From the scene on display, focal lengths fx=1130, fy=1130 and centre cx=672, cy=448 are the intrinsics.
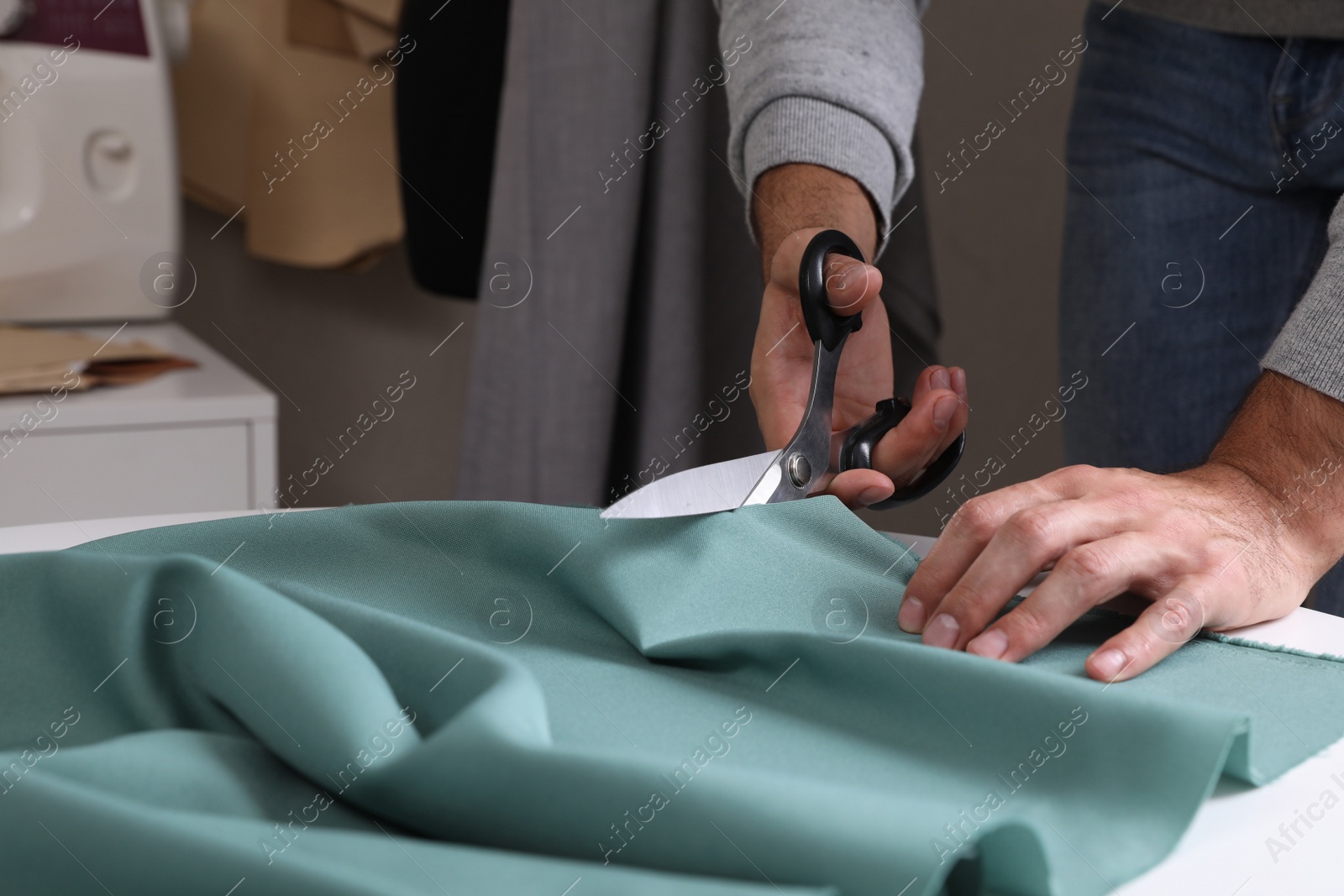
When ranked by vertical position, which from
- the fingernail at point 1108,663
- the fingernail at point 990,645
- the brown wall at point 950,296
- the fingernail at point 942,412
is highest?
the fingernail at point 1108,663

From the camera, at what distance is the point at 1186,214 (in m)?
1.03

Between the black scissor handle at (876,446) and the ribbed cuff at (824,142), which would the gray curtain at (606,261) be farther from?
the black scissor handle at (876,446)

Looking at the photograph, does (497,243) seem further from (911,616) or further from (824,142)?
(911,616)

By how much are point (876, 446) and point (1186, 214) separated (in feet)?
1.61

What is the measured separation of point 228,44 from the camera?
183 cm

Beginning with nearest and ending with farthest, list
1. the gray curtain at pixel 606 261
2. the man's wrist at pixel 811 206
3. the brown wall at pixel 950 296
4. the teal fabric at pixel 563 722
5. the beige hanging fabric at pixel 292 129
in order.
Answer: the teal fabric at pixel 563 722 < the man's wrist at pixel 811 206 < the gray curtain at pixel 606 261 < the brown wall at pixel 950 296 < the beige hanging fabric at pixel 292 129

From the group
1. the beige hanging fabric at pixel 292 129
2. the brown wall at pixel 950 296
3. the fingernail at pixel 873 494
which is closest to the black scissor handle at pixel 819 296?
the fingernail at pixel 873 494

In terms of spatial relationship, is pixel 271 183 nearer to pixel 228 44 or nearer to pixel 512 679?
pixel 228 44

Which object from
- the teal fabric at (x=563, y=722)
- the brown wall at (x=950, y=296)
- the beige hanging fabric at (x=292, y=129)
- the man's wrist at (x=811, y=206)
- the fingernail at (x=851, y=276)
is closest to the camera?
the teal fabric at (x=563, y=722)

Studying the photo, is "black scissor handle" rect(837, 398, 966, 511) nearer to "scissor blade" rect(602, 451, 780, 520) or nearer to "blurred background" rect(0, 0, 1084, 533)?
"scissor blade" rect(602, 451, 780, 520)

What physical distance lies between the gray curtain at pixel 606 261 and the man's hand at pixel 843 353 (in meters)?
0.37

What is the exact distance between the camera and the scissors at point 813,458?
23.0 inches

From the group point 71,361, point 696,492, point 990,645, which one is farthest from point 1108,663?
point 71,361

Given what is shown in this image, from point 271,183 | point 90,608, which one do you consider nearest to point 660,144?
point 271,183
